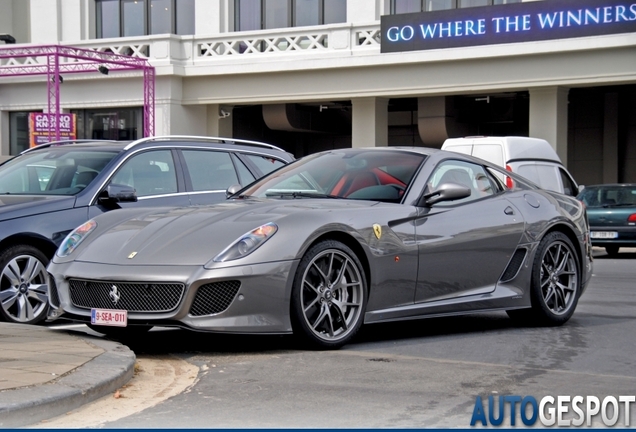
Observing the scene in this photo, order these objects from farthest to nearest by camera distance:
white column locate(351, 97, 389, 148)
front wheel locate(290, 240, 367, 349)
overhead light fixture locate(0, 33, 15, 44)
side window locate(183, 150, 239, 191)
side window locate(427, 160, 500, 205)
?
1. overhead light fixture locate(0, 33, 15, 44)
2. white column locate(351, 97, 389, 148)
3. side window locate(183, 150, 239, 191)
4. side window locate(427, 160, 500, 205)
5. front wheel locate(290, 240, 367, 349)

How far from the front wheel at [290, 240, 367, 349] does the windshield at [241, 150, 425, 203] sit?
868 mm

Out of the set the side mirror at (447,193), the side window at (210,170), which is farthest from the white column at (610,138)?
the side mirror at (447,193)

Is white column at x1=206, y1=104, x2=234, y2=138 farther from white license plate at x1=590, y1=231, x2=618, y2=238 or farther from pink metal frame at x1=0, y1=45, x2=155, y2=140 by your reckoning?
white license plate at x1=590, y1=231, x2=618, y2=238

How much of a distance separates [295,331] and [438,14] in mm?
20441

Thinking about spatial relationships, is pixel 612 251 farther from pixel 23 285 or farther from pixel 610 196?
pixel 23 285

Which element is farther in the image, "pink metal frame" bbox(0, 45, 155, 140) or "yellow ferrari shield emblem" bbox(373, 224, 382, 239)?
"pink metal frame" bbox(0, 45, 155, 140)

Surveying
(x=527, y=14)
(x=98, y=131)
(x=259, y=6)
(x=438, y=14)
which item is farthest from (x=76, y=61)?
(x=527, y=14)

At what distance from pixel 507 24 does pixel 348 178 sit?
61.0ft

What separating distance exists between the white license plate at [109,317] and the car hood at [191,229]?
0.34 m

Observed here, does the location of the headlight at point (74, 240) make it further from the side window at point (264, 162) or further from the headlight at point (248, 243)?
the side window at point (264, 162)

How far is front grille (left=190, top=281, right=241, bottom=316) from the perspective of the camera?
22.3 ft

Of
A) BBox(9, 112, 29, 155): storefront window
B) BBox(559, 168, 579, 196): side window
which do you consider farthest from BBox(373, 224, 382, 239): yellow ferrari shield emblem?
BBox(9, 112, 29, 155): storefront window

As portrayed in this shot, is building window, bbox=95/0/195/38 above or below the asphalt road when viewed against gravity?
above

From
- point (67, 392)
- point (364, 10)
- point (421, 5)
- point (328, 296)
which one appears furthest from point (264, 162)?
point (421, 5)
